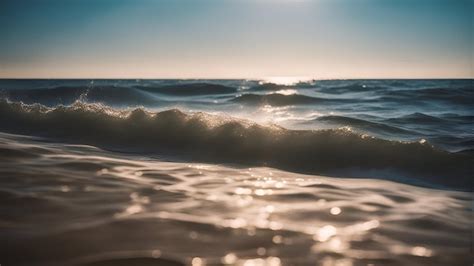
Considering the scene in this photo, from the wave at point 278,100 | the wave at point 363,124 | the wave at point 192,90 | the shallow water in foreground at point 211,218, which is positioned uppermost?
the wave at point 192,90

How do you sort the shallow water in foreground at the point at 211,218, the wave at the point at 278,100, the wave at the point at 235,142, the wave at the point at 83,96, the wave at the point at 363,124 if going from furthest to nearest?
the wave at the point at 83,96, the wave at the point at 278,100, the wave at the point at 363,124, the wave at the point at 235,142, the shallow water in foreground at the point at 211,218

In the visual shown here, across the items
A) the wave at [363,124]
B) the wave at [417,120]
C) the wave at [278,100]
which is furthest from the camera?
the wave at [278,100]

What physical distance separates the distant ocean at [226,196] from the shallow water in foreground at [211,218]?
11mm

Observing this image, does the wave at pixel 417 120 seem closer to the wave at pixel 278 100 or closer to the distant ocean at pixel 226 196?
the distant ocean at pixel 226 196

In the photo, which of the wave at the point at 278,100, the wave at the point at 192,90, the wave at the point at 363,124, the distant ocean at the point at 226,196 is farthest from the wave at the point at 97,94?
the distant ocean at the point at 226,196

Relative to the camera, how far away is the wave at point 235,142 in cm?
586

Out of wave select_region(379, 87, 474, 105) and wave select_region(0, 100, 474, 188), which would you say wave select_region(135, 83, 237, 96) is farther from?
wave select_region(0, 100, 474, 188)

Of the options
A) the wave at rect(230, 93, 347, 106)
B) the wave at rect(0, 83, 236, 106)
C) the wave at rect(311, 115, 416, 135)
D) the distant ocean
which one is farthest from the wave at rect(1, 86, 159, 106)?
the distant ocean

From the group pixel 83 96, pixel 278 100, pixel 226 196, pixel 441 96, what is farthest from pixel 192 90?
pixel 226 196

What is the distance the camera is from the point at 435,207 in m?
3.63

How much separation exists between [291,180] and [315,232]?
1.76m

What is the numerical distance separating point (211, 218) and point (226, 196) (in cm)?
63

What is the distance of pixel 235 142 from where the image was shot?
22.2 ft

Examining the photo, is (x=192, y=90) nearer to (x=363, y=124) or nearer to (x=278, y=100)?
(x=278, y=100)
